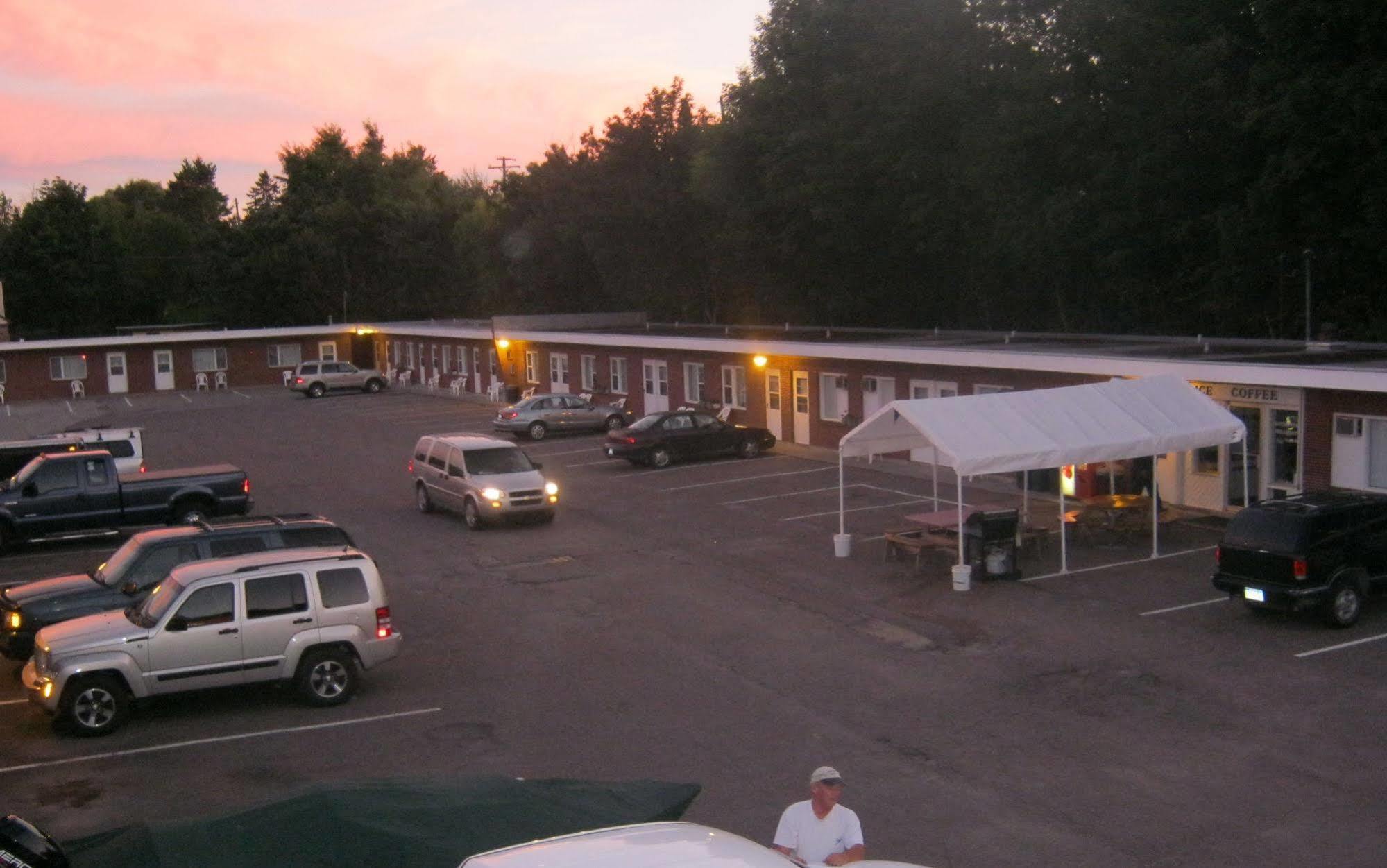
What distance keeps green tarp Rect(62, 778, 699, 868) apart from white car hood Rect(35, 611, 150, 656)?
7.13 metres

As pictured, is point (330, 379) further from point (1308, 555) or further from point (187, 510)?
point (1308, 555)

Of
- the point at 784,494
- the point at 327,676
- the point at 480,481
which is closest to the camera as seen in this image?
the point at 327,676

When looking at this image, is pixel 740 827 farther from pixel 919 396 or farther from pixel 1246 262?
pixel 1246 262

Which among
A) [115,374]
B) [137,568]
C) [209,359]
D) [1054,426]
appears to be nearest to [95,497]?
[137,568]

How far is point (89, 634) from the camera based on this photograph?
13.2m

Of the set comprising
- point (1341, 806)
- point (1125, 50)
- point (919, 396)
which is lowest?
point (1341, 806)

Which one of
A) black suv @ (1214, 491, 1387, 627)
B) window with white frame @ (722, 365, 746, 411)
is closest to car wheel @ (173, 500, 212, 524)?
black suv @ (1214, 491, 1387, 627)

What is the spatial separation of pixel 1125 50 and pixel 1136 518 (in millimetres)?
21560

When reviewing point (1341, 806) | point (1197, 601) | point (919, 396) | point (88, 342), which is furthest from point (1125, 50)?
point (88, 342)

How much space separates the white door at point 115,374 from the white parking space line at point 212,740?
184ft

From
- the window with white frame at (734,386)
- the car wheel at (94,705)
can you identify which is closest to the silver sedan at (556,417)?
the window with white frame at (734,386)

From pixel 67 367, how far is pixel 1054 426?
5640 centimetres

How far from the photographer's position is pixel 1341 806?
10336 mm

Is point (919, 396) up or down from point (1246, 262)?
down
